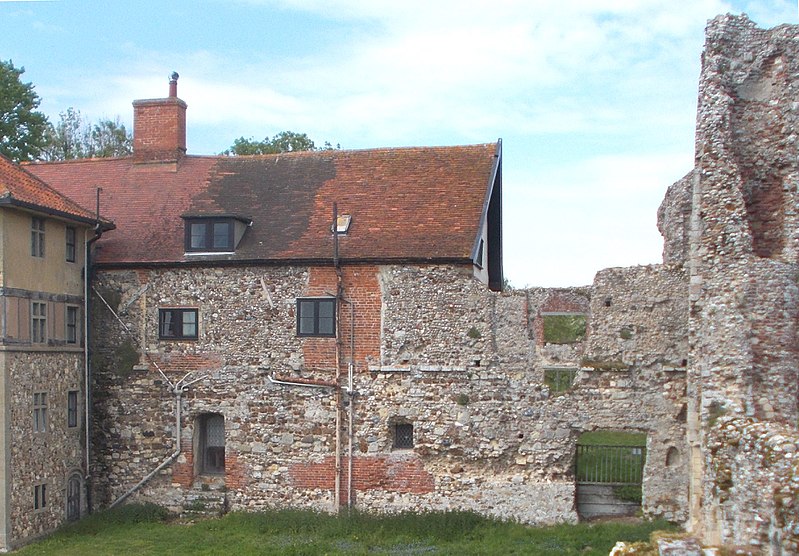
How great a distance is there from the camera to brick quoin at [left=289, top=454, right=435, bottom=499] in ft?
68.1

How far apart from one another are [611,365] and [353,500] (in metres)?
6.27

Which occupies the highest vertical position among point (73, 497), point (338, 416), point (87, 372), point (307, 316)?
point (307, 316)

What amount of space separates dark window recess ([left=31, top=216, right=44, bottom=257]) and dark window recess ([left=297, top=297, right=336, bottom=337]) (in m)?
5.67

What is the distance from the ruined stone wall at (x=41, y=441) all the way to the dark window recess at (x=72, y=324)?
0.36 m

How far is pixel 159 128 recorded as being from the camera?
83.3 feet

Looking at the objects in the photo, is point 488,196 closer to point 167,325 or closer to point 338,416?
point 338,416

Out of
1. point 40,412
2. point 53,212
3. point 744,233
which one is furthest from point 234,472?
point 744,233

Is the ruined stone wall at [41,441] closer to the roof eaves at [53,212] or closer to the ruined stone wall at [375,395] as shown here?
the ruined stone wall at [375,395]

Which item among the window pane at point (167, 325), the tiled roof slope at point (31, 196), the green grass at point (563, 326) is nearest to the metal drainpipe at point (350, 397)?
the window pane at point (167, 325)

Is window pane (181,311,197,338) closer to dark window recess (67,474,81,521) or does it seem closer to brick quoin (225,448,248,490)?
brick quoin (225,448,248,490)

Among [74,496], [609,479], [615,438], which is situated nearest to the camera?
[74,496]

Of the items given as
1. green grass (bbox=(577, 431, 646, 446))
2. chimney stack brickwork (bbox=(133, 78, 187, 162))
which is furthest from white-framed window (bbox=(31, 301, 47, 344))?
green grass (bbox=(577, 431, 646, 446))

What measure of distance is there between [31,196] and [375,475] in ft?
31.0

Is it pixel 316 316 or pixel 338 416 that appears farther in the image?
pixel 316 316
